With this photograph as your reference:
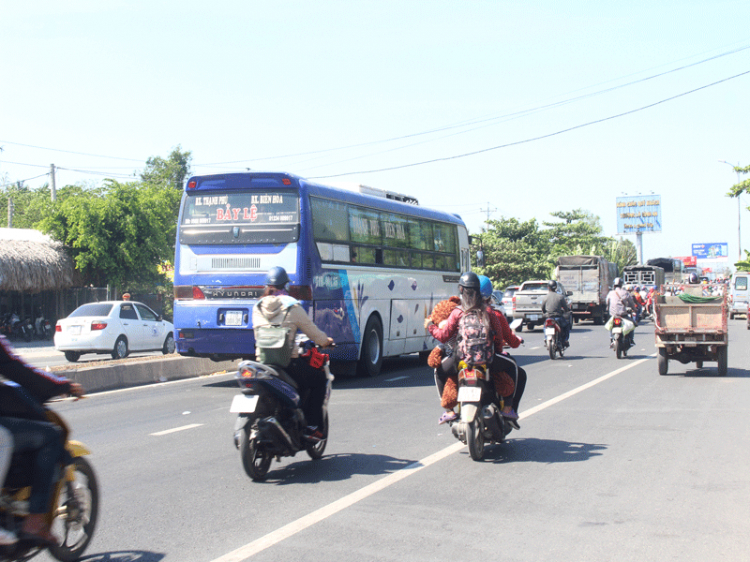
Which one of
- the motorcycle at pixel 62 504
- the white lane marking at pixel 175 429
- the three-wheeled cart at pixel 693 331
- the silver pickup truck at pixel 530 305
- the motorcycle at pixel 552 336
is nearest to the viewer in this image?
the motorcycle at pixel 62 504

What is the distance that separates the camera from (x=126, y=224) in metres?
31.7

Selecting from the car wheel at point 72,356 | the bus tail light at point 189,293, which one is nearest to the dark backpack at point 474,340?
the bus tail light at point 189,293

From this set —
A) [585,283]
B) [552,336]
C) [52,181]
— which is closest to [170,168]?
[52,181]

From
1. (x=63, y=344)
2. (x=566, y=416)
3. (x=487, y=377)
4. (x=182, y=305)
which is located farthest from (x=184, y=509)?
(x=63, y=344)

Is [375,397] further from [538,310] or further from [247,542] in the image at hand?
[538,310]

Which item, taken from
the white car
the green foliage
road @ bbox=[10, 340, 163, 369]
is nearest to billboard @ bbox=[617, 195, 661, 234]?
the green foliage

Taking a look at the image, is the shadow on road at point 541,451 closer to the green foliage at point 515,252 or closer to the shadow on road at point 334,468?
the shadow on road at point 334,468

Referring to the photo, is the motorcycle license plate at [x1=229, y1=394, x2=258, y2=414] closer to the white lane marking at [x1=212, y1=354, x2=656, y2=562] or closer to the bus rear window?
the white lane marking at [x1=212, y1=354, x2=656, y2=562]

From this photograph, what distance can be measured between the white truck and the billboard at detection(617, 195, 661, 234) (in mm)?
50522

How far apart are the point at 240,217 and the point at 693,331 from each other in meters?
8.14

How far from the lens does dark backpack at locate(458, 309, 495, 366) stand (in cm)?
699

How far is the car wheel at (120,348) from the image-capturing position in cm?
2016

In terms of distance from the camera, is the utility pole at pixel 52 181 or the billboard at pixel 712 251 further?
the billboard at pixel 712 251

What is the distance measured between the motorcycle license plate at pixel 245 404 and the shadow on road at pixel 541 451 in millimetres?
2294
